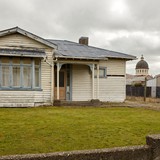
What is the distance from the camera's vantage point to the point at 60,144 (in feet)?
19.0

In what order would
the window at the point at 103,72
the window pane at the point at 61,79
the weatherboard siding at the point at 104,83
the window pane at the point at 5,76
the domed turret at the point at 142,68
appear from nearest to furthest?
the window pane at the point at 5,76, the window pane at the point at 61,79, the weatherboard siding at the point at 104,83, the window at the point at 103,72, the domed turret at the point at 142,68

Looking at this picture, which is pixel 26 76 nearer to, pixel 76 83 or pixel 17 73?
pixel 17 73

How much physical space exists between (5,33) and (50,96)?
15.4 feet

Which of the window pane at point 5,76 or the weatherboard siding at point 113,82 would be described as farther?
the weatherboard siding at point 113,82

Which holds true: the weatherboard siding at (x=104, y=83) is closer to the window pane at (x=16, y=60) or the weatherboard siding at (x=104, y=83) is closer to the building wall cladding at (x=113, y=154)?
the window pane at (x=16, y=60)

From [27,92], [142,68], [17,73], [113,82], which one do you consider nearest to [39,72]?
[17,73]

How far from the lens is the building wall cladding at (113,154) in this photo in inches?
119

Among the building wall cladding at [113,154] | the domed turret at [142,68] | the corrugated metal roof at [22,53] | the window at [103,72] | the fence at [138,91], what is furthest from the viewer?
the domed turret at [142,68]

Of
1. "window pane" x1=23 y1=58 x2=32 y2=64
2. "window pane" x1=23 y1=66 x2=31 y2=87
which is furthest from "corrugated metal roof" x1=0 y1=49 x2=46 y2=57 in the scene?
"window pane" x1=23 y1=66 x2=31 y2=87

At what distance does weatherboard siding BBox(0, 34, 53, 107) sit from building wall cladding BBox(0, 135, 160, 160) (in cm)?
1129

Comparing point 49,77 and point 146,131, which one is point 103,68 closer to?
point 49,77

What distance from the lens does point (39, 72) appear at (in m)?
14.6

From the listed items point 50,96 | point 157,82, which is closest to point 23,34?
point 50,96

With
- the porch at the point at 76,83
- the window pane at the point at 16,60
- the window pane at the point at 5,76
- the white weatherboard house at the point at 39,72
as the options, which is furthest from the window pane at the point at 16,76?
the porch at the point at 76,83
